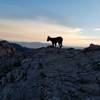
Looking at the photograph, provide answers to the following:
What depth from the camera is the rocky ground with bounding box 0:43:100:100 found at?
32.9 metres

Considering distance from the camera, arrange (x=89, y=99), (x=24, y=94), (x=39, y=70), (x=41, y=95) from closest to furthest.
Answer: (x=89, y=99) < (x=41, y=95) < (x=24, y=94) < (x=39, y=70)

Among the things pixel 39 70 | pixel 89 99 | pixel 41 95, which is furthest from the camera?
pixel 39 70

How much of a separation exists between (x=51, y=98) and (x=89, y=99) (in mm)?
4125

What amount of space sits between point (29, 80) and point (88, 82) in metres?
7.90

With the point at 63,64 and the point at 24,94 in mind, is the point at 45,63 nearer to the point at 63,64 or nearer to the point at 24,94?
the point at 63,64

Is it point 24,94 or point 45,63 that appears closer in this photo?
point 24,94

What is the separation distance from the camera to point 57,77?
3575cm

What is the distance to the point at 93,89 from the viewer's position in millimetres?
33000

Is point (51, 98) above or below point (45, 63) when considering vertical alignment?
below

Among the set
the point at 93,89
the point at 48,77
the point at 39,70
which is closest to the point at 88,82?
the point at 93,89

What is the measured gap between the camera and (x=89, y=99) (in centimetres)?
3111

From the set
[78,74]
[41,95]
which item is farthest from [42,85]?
[78,74]

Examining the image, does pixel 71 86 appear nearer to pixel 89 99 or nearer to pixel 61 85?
pixel 61 85

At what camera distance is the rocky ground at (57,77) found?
32.9 m
